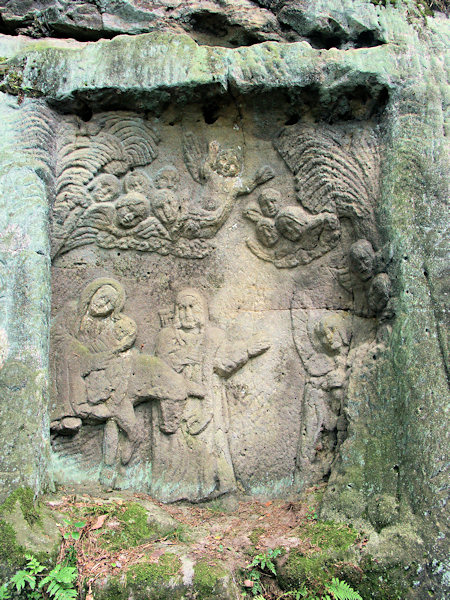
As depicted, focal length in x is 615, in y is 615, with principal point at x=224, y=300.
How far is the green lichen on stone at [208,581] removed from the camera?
372 cm

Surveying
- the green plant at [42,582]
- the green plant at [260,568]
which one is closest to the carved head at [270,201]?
the green plant at [260,568]

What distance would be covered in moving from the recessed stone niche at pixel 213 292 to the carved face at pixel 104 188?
0.01 metres

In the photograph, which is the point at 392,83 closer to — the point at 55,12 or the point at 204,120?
the point at 204,120

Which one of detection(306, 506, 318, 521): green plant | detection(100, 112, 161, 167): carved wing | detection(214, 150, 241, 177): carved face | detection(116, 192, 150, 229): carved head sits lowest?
detection(306, 506, 318, 521): green plant

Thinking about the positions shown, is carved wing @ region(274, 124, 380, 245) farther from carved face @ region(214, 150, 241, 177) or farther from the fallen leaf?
the fallen leaf

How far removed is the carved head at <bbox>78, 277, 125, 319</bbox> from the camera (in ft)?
16.5

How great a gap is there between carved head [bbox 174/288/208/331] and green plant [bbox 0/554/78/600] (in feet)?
6.74

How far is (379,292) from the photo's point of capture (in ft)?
15.7

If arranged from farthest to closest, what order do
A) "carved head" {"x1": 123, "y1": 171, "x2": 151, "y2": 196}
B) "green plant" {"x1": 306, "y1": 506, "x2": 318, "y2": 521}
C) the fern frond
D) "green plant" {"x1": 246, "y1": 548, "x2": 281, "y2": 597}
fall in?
"carved head" {"x1": 123, "y1": 171, "x2": 151, "y2": 196}
"green plant" {"x1": 306, "y1": 506, "x2": 318, "y2": 521}
"green plant" {"x1": 246, "y1": 548, "x2": 281, "y2": 597}
the fern frond

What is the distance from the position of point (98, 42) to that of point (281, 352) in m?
3.01

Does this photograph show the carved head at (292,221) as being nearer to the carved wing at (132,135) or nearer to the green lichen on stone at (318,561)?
the carved wing at (132,135)

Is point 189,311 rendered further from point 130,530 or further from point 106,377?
point 130,530

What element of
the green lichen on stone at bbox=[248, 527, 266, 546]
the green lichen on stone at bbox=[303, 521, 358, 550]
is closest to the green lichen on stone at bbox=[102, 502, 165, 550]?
the green lichen on stone at bbox=[248, 527, 266, 546]

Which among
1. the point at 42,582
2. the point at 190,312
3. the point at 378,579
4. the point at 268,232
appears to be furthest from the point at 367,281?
the point at 42,582
